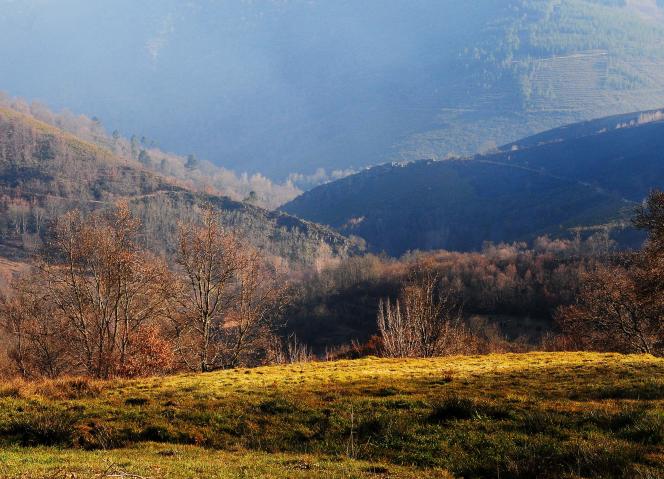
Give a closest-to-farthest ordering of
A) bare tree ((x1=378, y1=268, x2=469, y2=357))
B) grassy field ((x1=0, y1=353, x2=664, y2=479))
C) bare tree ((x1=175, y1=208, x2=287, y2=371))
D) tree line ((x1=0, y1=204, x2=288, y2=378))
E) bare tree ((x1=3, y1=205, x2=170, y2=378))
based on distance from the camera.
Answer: grassy field ((x1=0, y1=353, x2=664, y2=479)) < bare tree ((x1=3, y1=205, x2=170, y2=378)) < tree line ((x1=0, y1=204, x2=288, y2=378)) < bare tree ((x1=175, y1=208, x2=287, y2=371)) < bare tree ((x1=378, y1=268, x2=469, y2=357))

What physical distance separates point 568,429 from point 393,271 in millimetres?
173002

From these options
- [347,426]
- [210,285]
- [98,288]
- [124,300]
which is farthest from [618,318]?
[98,288]

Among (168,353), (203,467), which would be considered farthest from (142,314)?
(203,467)

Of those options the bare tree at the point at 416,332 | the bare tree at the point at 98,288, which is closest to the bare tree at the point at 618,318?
the bare tree at the point at 416,332

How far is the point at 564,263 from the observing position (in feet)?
538

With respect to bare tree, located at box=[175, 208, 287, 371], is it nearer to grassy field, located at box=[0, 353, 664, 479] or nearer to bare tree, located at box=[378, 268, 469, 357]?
bare tree, located at box=[378, 268, 469, 357]

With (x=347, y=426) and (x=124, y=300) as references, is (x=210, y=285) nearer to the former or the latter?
(x=124, y=300)

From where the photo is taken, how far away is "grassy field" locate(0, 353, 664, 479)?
14.5 meters

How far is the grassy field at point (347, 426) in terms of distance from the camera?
1448 cm

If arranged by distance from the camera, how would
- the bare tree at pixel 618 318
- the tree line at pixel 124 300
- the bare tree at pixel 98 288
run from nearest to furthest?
the bare tree at pixel 98 288
the tree line at pixel 124 300
the bare tree at pixel 618 318

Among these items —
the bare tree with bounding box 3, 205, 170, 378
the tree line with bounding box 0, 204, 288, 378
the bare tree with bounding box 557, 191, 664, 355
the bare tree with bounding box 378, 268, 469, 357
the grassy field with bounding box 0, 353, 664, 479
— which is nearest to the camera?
the grassy field with bounding box 0, 353, 664, 479

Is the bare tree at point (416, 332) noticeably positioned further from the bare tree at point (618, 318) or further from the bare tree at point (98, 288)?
the bare tree at point (98, 288)

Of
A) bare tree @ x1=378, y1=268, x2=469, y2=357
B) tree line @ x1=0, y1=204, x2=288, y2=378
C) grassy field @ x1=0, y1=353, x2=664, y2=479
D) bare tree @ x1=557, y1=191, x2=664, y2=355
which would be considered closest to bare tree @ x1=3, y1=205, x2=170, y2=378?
tree line @ x1=0, y1=204, x2=288, y2=378

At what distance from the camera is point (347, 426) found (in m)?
19.7
